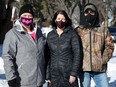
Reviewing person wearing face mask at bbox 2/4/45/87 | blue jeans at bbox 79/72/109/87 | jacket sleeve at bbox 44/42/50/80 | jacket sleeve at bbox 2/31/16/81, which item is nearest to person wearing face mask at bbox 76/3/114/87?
blue jeans at bbox 79/72/109/87

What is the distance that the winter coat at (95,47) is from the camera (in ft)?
19.0

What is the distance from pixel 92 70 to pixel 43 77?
953 millimetres

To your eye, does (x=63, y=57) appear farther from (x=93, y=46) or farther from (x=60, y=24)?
(x=93, y=46)

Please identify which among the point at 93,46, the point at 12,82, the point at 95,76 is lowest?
the point at 95,76

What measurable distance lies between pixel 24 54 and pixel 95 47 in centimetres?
130

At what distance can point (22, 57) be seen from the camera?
16.6ft

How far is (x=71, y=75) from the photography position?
5.35m

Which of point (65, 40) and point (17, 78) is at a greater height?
point (65, 40)

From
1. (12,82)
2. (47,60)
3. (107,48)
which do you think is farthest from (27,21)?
(107,48)

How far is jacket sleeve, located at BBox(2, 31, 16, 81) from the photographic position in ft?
16.3

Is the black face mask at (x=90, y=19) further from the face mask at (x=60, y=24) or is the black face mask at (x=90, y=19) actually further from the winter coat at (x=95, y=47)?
the face mask at (x=60, y=24)

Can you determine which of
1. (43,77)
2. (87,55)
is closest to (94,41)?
(87,55)

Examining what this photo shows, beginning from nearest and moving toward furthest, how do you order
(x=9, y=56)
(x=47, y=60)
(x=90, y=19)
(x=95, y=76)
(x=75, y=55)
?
(x=9, y=56) < (x=75, y=55) < (x=47, y=60) < (x=90, y=19) < (x=95, y=76)

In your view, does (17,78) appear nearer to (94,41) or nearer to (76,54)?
(76,54)
